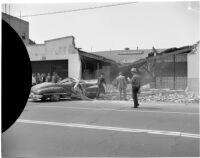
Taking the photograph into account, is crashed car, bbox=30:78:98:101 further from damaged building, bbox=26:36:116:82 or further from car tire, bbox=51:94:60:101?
damaged building, bbox=26:36:116:82

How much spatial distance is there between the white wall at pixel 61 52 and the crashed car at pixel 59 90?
533 cm

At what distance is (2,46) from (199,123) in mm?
6477

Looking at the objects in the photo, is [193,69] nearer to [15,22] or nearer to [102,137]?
[15,22]

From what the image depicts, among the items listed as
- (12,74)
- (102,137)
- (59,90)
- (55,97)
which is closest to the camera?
(12,74)

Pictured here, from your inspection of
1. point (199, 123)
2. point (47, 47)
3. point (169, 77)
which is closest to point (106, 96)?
point (169, 77)

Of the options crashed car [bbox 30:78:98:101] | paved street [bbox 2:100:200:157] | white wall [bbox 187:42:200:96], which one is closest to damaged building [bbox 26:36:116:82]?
crashed car [bbox 30:78:98:101]

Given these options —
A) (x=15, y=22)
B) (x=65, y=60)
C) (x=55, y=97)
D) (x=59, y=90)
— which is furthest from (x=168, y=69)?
(x=15, y=22)

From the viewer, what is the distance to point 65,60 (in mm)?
23688

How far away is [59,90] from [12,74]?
41.7ft

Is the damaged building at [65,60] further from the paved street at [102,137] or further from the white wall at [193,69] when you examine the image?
the paved street at [102,137]

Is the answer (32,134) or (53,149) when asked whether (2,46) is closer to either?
(53,149)

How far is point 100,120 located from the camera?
8.81 meters

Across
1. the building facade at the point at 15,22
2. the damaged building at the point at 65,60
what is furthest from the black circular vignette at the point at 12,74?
the damaged building at the point at 65,60

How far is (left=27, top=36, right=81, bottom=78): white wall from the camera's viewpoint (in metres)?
22.8
